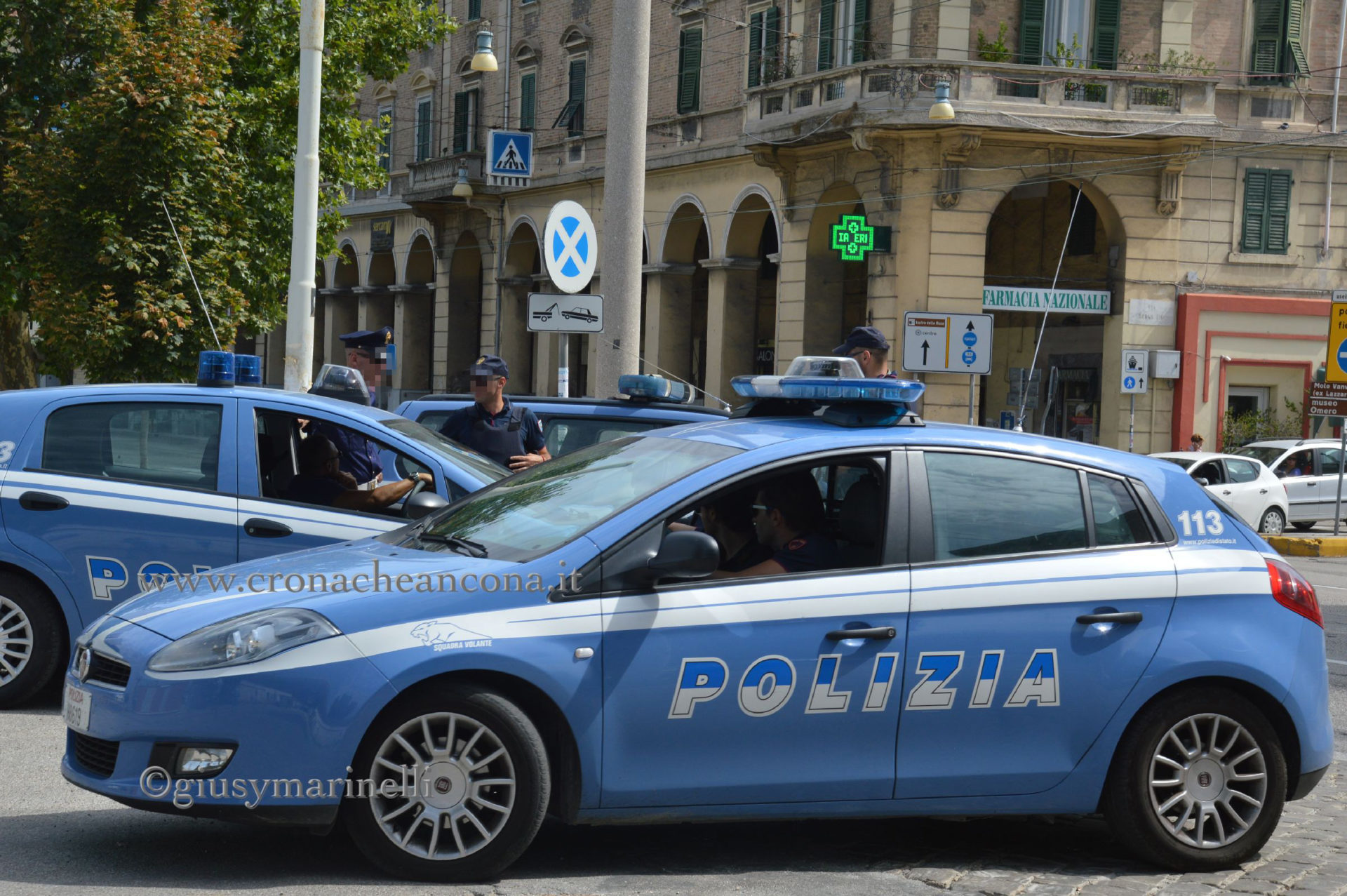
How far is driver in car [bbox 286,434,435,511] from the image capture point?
25.1 ft

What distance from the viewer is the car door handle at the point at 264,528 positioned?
7379mm

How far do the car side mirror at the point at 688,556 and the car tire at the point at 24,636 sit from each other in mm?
3806

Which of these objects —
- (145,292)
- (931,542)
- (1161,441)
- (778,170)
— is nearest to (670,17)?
(778,170)

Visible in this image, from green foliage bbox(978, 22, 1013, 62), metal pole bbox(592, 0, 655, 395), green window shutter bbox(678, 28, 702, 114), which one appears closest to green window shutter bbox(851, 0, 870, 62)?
green foliage bbox(978, 22, 1013, 62)

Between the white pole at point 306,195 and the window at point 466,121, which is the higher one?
the window at point 466,121

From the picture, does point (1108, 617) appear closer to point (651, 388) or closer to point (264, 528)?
point (264, 528)

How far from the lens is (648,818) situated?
16.3ft

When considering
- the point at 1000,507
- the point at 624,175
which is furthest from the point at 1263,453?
the point at 1000,507

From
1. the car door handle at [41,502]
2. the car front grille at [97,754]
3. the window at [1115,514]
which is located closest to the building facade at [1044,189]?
the car door handle at [41,502]

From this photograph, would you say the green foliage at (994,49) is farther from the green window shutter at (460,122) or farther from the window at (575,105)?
the green window shutter at (460,122)

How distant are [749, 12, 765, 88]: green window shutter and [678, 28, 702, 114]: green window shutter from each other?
1.87 meters

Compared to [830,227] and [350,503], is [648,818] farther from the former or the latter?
[830,227]

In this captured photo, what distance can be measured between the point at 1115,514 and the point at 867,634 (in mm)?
1083

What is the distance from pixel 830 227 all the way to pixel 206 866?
79.4ft
